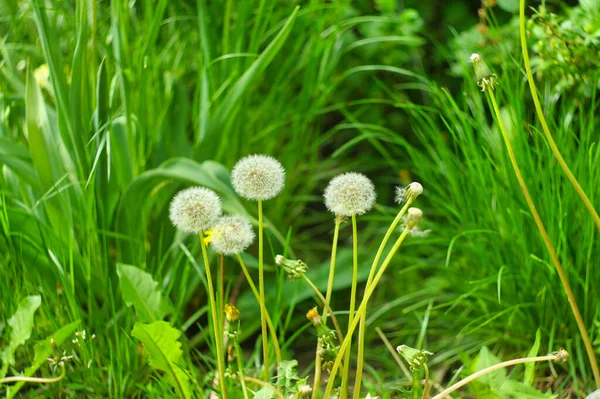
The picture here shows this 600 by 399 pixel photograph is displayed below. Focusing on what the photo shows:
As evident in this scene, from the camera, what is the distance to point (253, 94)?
2207 millimetres

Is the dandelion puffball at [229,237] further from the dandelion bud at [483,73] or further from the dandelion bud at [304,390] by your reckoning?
the dandelion bud at [483,73]

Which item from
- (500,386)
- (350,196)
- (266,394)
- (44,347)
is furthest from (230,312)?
(500,386)

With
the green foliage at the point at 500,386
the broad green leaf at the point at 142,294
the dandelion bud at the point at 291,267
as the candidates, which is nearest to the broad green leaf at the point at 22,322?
the broad green leaf at the point at 142,294

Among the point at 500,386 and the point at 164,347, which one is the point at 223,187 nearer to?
the point at 164,347

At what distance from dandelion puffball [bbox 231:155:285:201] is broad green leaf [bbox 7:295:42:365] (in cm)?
47

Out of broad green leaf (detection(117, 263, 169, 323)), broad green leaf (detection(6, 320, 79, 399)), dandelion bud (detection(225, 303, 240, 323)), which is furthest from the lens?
broad green leaf (detection(117, 263, 169, 323))

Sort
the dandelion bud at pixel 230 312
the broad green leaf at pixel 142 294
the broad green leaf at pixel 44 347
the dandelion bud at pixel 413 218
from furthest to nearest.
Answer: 1. the broad green leaf at pixel 142 294
2. the broad green leaf at pixel 44 347
3. the dandelion bud at pixel 230 312
4. the dandelion bud at pixel 413 218

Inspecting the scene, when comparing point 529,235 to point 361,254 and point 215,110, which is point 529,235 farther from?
point 215,110

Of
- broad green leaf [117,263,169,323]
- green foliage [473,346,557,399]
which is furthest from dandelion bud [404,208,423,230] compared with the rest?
broad green leaf [117,263,169,323]

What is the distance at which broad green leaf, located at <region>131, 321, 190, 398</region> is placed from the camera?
1166 mm

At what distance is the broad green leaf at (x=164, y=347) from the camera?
1.17m

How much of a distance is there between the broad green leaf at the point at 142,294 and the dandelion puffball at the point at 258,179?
1.37 ft

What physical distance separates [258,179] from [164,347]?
1.17ft

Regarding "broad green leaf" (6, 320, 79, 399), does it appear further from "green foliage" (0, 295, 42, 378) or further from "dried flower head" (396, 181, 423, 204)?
"dried flower head" (396, 181, 423, 204)
